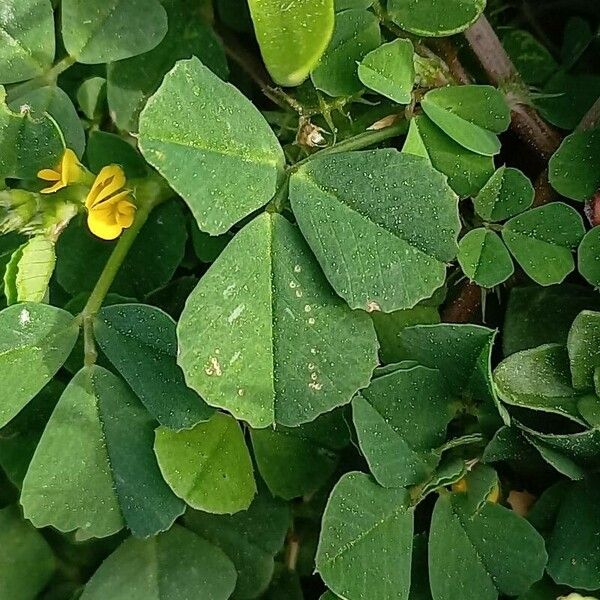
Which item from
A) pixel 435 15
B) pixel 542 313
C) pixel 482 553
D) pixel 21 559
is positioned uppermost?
pixel 435 15

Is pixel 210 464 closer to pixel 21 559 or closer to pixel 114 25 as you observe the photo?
pixel 21 559

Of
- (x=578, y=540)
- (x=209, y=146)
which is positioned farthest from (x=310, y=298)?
(x=578, y=540)

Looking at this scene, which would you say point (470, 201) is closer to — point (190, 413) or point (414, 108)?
point (414, 108)

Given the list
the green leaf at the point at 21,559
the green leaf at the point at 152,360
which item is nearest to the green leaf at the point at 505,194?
the green leaf at the point at 152,360

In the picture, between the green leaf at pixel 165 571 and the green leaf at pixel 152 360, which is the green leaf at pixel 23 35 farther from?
the green leaf at pixel 165 571

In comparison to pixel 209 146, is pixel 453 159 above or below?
below
